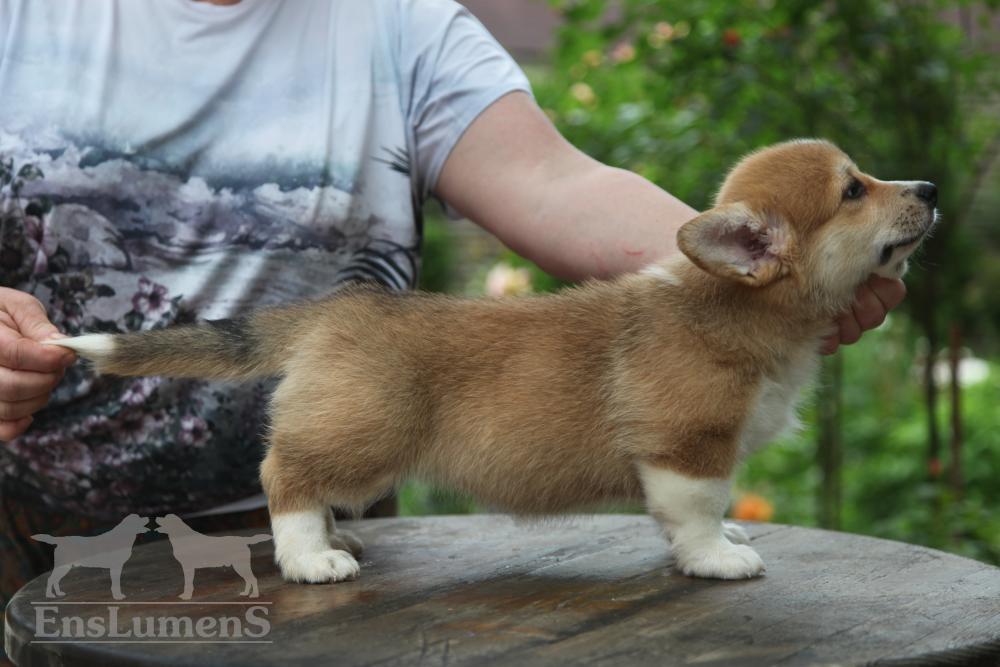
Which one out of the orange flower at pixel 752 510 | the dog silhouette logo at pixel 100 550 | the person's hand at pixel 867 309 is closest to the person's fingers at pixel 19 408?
the dog silhouette logo at pixel 100 550

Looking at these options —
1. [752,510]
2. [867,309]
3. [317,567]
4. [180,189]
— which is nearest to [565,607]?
[317,567]

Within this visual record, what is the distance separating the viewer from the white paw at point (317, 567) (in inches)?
86.1

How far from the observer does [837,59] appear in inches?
179

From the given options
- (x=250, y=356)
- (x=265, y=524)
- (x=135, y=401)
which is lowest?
(x=265, y=524)

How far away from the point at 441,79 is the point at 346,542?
111 cm

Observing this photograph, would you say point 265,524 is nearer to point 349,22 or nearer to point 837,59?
point 349,22

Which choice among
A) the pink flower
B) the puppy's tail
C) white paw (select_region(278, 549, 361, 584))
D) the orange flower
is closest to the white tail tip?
the puppy's tail

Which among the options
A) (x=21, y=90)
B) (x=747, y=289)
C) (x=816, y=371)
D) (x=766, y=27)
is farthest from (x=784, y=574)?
(x=766, y=27)

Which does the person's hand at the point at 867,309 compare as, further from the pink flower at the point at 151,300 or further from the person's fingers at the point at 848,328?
the pink flower at the point at 151,300

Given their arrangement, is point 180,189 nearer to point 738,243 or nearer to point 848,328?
point 738,243

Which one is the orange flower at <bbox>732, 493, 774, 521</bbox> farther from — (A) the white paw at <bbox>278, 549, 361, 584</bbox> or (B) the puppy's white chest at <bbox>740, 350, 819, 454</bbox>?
(A) the white paw at <bbox>278, 549, 361, 584</bbox>

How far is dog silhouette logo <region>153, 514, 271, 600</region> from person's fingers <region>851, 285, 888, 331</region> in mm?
1252

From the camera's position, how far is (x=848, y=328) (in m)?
2.34

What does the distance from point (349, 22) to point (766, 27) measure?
82.2 inches
